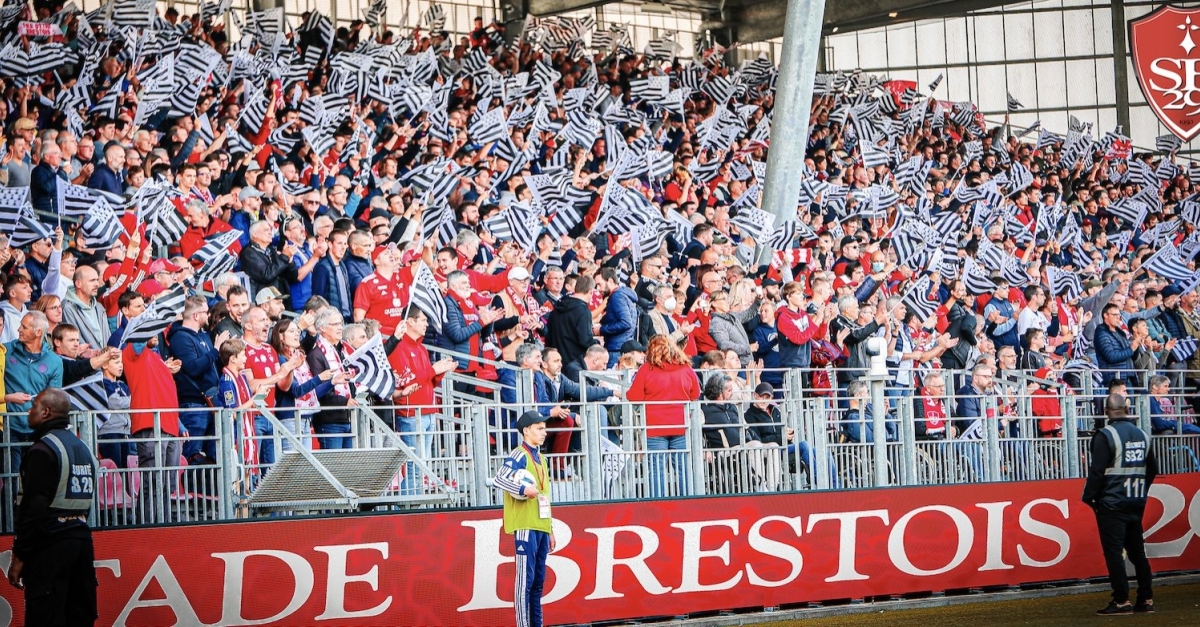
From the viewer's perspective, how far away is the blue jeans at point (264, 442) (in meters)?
11.5

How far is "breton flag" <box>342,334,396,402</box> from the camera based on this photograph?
1174 cm

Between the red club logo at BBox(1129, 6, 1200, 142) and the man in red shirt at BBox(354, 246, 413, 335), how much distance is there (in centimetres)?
1578

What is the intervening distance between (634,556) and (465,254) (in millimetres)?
3773

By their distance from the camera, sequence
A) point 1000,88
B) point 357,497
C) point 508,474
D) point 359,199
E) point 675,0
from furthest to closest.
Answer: point 1000,88 → point 675,0 → point 359,199 → point 357,497 → point 508,474

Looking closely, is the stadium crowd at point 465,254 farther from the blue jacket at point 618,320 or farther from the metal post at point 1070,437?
the metal post at point 1070,437

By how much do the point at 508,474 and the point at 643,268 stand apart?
17.8ft

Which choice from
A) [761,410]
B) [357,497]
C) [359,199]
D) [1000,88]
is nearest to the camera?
[357,497]

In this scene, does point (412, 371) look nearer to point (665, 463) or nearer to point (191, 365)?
point (191, 365)

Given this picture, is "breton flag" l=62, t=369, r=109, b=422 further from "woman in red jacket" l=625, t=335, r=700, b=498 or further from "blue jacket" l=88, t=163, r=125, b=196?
"woman in red jacket" l=625, t=335, r=700, b=498

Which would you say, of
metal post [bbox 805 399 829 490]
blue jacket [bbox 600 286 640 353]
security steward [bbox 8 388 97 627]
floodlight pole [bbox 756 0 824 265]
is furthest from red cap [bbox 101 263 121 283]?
floodlight pole [bbox 756 0 824 265]

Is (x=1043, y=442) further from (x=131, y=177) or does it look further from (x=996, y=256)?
(x=131, y=177)

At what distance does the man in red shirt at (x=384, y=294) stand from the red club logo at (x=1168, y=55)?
1578 centimetres

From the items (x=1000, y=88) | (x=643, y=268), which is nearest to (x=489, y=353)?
(x=643, y=268)

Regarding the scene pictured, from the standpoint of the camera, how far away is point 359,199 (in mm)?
17094
